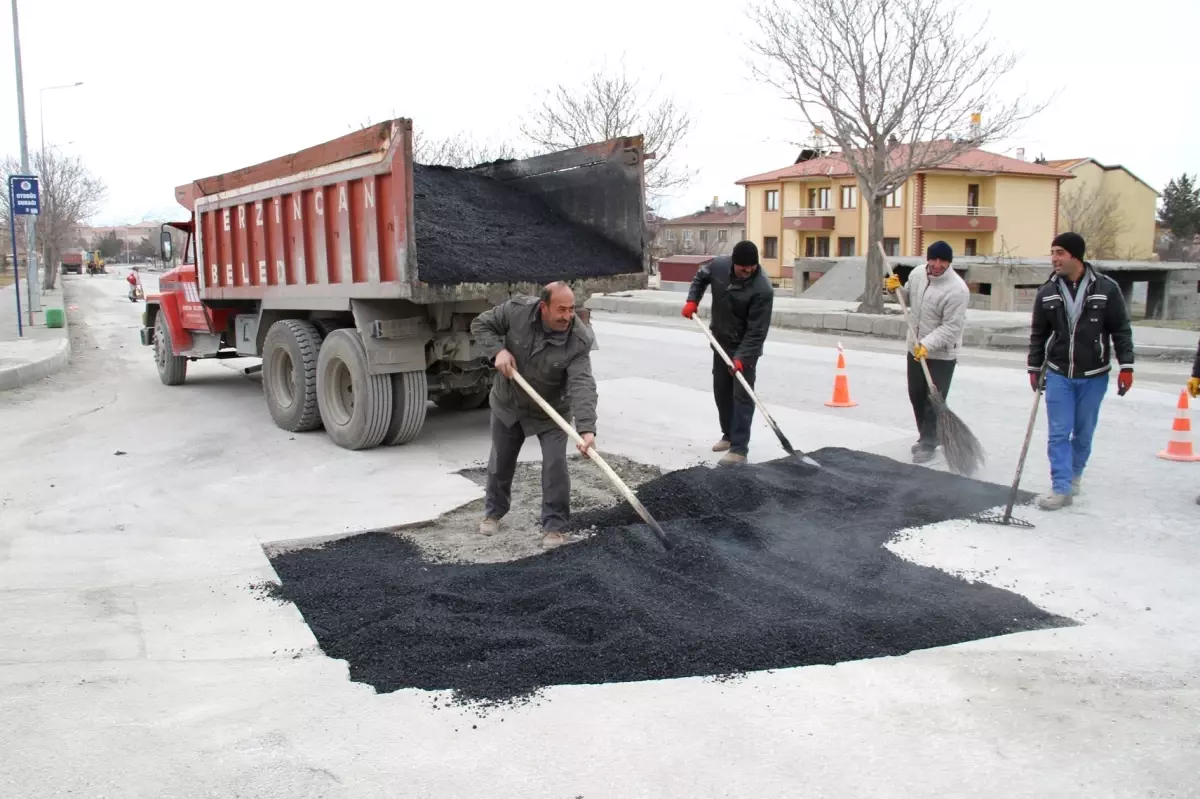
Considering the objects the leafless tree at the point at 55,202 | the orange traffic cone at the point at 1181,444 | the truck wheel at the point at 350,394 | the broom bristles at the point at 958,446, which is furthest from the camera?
the leafless tree at the point at 55,202

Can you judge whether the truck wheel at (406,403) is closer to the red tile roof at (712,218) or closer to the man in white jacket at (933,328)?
the man in white jacket at (933,328)

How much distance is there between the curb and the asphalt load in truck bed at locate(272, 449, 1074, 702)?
826 cm

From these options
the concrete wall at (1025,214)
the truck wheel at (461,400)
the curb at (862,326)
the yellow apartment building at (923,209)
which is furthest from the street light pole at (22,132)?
the concrete wall at (1025,214)

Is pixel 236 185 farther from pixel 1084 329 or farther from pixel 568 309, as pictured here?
pixel 1084 329

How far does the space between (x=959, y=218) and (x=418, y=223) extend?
47.5 m

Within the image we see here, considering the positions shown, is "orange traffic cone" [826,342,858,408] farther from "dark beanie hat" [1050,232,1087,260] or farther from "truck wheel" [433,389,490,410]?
"dark beanie hat" [1050,232,1087,260]

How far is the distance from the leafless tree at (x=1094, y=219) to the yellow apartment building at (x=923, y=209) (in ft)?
9.94

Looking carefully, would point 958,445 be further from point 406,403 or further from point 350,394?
point 350,394

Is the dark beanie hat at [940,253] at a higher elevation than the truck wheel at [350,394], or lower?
higher

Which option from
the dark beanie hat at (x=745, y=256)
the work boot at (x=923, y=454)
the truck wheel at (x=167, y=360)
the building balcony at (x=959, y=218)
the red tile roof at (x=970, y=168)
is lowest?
the work boot at (x=923, y=454)

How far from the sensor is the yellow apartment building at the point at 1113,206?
55.2 metres

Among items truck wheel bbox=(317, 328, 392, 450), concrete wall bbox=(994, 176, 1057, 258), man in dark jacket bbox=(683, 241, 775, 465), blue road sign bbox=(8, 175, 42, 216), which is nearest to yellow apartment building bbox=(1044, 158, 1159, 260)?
concrete wall bbox=(994, 176, 1057, 258)

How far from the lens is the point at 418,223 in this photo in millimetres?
7699

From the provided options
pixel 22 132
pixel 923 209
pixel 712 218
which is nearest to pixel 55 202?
pixel 22 132
